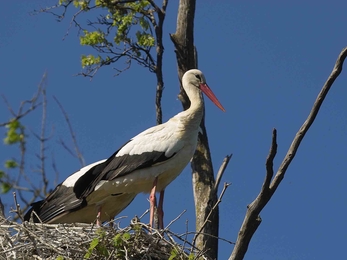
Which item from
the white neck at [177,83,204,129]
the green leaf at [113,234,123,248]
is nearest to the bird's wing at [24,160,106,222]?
the white neck at [177,83,204,129]

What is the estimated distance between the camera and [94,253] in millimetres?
9609

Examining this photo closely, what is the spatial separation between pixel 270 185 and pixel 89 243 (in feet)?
5.33

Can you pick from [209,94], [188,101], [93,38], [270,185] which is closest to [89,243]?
[270,185]

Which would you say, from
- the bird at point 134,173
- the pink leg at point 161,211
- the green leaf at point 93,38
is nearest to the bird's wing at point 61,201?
the bird at point 134,173

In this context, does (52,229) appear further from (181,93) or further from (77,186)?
(181,93)

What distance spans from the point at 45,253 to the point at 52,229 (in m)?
0.39

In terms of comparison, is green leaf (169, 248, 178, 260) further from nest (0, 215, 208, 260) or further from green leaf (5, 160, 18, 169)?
green leaf (5, 160, 18, 169)

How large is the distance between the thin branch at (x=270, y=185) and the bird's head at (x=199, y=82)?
9.96 feet

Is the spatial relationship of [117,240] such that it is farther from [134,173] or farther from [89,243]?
[134,173]

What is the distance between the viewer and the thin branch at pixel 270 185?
980 centimetres

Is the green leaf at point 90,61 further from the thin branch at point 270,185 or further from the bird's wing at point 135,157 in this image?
the thin branch at point 270,185

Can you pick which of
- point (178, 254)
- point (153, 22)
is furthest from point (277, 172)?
point (153, 22)

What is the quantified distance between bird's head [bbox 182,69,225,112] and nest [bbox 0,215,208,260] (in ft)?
10.3

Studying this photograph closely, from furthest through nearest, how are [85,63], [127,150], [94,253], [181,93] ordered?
[85,63] < [181,93] < [127,150] < [94,253]
